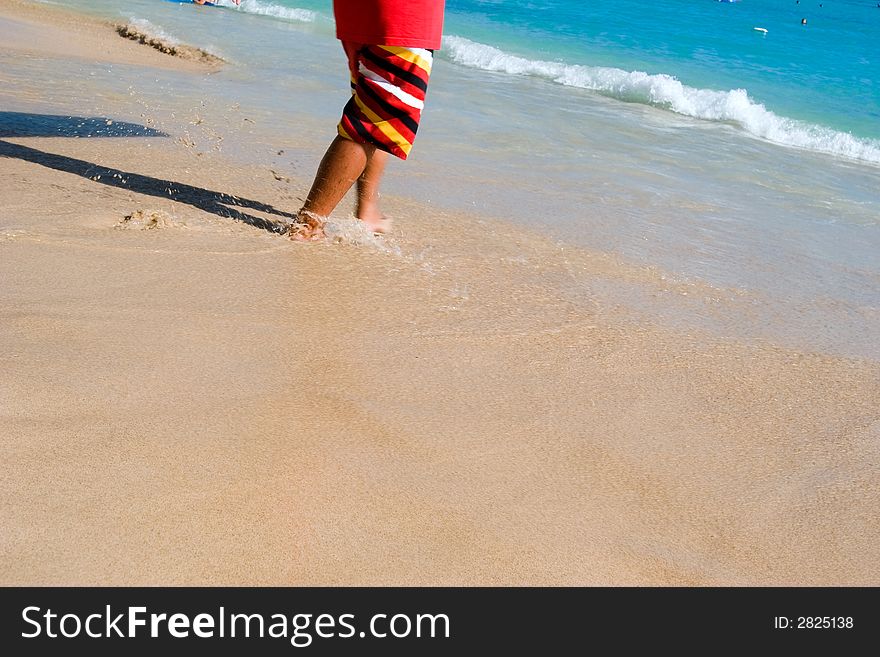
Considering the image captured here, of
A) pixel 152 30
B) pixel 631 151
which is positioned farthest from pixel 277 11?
pixel 631 151

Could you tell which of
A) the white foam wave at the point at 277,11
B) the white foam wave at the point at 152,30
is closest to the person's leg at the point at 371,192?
the white foam wave at the point at 152,30

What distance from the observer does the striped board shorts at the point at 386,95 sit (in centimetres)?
321

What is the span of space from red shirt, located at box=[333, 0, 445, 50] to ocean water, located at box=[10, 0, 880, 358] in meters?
1.00

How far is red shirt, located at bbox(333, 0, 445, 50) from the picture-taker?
10.2 feet

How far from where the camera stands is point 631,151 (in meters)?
6.27

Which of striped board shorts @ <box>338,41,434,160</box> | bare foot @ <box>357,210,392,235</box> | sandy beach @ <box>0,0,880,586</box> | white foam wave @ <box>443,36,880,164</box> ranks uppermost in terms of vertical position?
striped board shorts @ <box>338,41,434,160</box>

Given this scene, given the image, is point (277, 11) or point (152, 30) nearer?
point (152, 30)

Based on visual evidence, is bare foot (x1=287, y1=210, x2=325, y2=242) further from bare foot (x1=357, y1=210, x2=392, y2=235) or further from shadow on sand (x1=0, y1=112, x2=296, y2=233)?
bare foot (x1=357, y1=210, x2=392, y2=235)

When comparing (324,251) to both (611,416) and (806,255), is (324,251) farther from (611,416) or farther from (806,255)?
(806,255)

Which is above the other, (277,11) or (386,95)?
(386,95)

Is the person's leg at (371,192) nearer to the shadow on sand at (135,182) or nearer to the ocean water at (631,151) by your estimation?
the shadow on sand at (135,182)

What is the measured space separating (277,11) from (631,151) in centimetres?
1017

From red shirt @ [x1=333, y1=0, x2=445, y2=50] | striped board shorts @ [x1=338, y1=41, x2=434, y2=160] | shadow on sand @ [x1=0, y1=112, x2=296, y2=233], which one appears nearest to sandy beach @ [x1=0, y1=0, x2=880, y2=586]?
shadow on sand @ [x1=0, y1=112, x2=296, y2=233]

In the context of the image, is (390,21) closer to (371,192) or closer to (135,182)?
(371,192)
